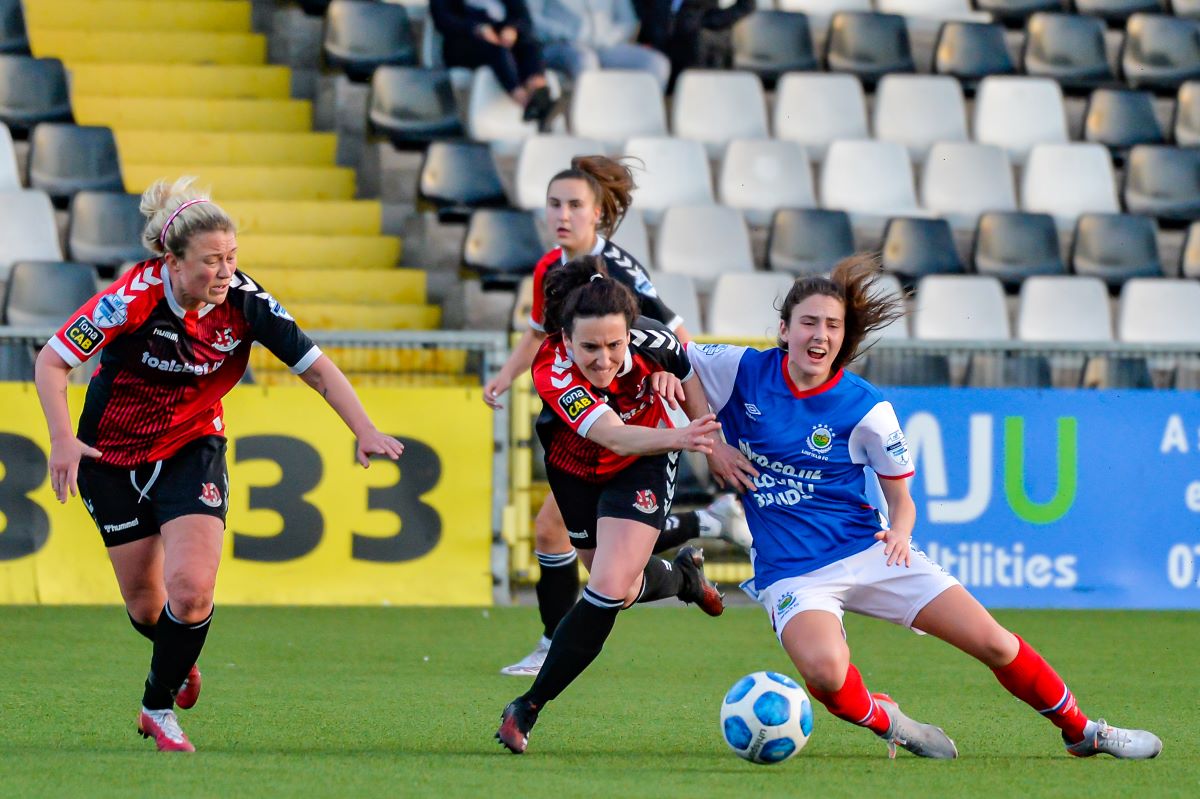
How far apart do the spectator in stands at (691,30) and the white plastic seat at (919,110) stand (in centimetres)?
120

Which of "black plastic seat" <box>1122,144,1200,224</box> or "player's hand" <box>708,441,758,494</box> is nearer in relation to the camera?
"player's hand" <box>708,441,758,494</box>

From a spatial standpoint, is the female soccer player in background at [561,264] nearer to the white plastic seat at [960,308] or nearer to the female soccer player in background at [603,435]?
the female soccer player in background at [603,435]

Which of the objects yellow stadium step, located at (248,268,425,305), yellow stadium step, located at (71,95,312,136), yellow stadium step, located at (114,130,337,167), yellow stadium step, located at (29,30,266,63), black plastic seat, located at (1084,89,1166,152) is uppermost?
yellow stadium step, located at (29,30,266,63)

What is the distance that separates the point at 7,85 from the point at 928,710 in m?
8.21

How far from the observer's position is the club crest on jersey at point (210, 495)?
5.44 m

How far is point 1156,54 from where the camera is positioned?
14484 millimetres

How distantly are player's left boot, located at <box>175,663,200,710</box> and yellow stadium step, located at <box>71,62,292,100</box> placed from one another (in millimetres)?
7972

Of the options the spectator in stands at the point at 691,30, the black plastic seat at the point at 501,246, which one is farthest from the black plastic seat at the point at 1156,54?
the black plastic seat at the point at 501,246

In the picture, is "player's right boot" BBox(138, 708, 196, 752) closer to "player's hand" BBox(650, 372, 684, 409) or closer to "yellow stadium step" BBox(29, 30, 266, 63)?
"player's hand" BBox(650, 372, 684, 409)

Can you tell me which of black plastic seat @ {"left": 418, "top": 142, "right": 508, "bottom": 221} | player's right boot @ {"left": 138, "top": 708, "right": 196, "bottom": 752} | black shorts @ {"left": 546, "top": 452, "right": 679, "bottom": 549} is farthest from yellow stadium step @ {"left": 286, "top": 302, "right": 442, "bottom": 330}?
player's right boot @ {"left": 138, "top": 708, "right": 196, "bottom": 752}

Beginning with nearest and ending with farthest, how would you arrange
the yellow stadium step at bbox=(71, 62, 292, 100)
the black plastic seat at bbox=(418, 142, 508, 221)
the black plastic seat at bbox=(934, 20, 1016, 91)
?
the black plastic seat at bbox=(418, 142, 508, 221), the yellow stadium step at bbox=(71, 62, 292, 100), the black plastic seat at bbox=(934, 20, 1016, 91)

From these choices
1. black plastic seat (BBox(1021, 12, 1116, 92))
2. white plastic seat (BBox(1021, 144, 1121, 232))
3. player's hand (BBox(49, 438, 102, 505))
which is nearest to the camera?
player's hand (BBox(49, 438, 102, 505))

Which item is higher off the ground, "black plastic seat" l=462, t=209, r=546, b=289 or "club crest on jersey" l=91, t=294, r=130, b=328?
"club crest on jersey" l=91, t=294, r=130, b=328

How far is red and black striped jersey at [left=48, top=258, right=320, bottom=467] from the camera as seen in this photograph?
528 cm
